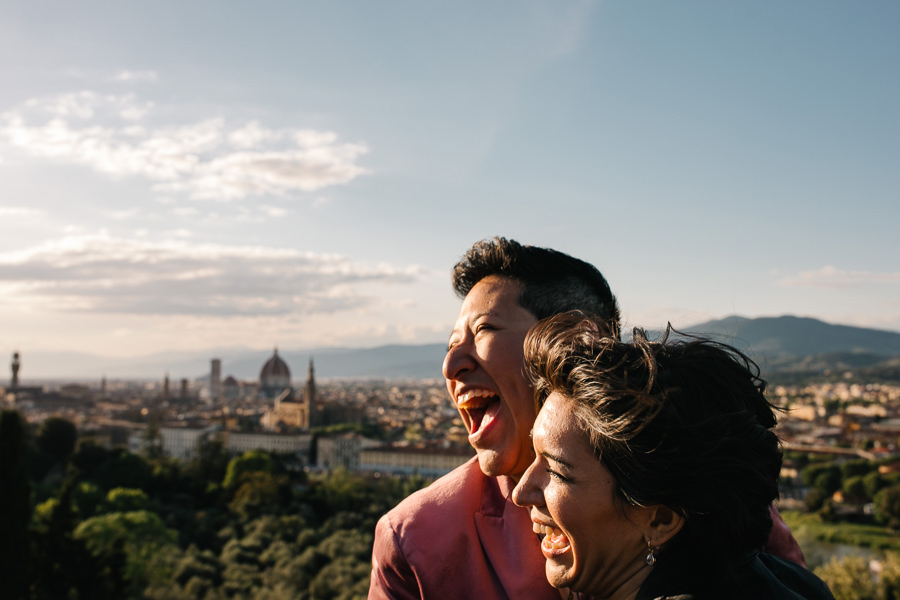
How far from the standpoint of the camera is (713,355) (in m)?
1.14

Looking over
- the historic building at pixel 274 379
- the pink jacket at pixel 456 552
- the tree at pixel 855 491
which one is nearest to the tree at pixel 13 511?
the pink jacket at pixel 456 552

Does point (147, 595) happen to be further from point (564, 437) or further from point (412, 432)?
point (412, 432)

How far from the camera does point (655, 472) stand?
3.47 ft

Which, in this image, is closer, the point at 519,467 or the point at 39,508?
the point at 519,467

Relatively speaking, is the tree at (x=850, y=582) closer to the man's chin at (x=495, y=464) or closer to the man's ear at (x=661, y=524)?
the man's chin at (x=495, y=464)

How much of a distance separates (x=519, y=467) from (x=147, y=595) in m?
13.0

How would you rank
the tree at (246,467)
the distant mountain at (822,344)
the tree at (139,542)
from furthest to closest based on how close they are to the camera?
the distant mountain at (822,344) < the tree at (246,467) < the tree at (139,542)

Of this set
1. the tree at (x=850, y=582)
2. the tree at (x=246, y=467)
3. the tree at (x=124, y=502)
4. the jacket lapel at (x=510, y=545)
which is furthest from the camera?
the tree at (x=246, y=467)

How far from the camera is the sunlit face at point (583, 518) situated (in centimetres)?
111

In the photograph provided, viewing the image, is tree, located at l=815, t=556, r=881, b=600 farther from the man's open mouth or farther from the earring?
the earring

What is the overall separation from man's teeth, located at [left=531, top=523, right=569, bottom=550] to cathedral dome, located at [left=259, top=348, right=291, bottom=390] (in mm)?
77191

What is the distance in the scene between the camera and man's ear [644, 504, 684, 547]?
108cm

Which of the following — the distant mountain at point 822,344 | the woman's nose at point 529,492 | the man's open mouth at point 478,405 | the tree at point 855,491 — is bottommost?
the tree at point 855,491

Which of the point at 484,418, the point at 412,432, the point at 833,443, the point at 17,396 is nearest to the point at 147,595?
the point at 484,418
